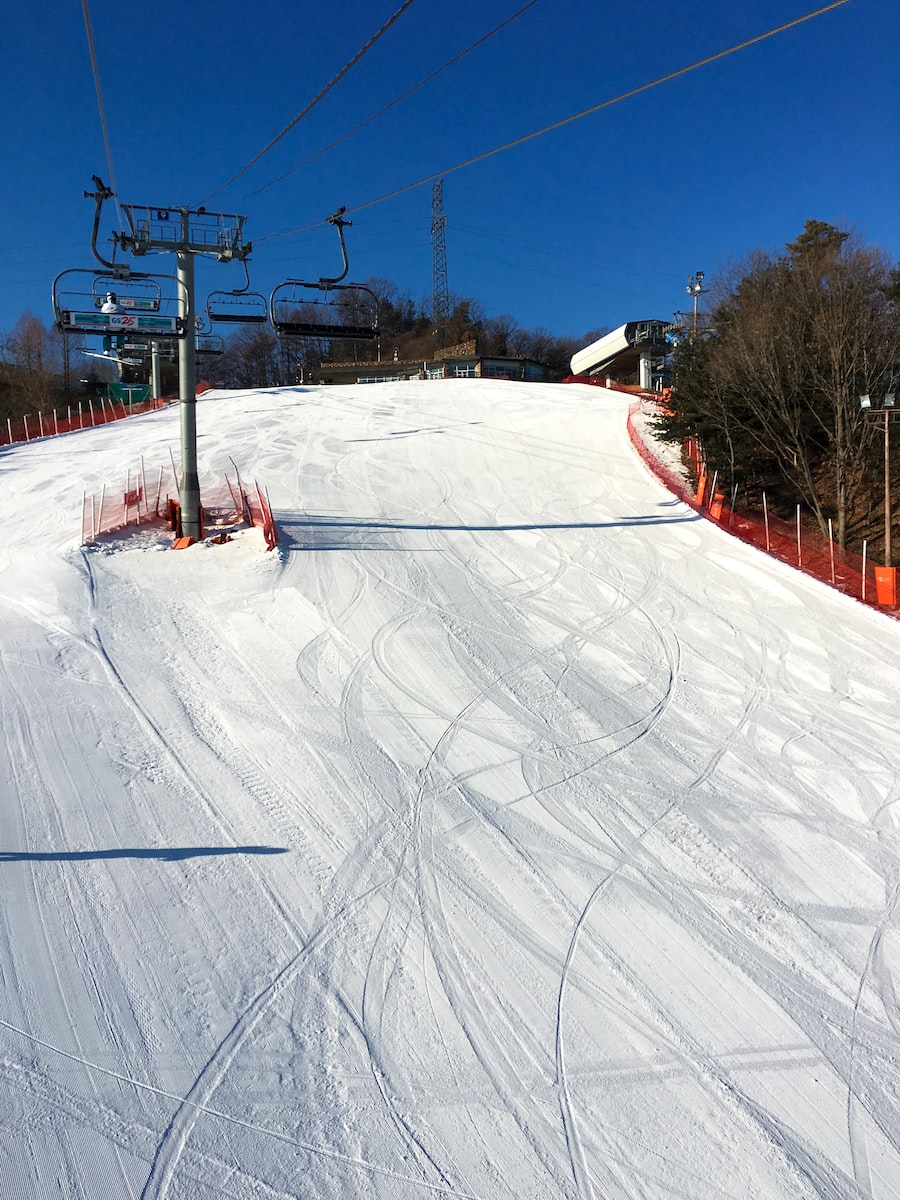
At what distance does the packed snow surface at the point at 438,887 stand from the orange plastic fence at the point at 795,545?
81cm

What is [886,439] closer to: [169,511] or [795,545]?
[795,545]

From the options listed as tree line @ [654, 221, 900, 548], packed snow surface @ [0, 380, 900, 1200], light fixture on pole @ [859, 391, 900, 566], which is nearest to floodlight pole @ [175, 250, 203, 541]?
packed snow surface @ [0, 380, 900, 1200]

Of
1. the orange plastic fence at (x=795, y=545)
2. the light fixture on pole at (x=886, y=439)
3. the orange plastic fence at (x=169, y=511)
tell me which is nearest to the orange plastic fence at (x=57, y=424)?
the orange plastic fence at (x=169, y=511)

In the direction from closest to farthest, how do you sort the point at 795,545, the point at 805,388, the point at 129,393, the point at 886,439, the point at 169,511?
the point at 886,439, the point at 169,511, the point at 795,545, the point at 805,388, the point at 129,393

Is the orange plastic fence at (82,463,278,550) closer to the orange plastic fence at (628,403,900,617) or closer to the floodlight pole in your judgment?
the floodlight pole

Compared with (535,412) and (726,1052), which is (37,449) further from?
(726,1052)

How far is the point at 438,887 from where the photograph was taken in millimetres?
6227

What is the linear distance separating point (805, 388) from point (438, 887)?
746 inches

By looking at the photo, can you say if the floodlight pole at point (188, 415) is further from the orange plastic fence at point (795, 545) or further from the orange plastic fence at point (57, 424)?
the orange plastic fence at point (57, 424)

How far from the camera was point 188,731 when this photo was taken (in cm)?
841

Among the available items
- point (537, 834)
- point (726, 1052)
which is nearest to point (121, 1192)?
point (726, 1052)

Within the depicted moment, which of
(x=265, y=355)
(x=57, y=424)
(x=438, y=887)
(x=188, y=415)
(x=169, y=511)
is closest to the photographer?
(x=438, y=887)

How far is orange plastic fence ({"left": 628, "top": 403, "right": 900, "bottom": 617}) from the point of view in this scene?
14.3m

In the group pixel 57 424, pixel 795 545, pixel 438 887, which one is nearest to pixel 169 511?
pixel 438 887
